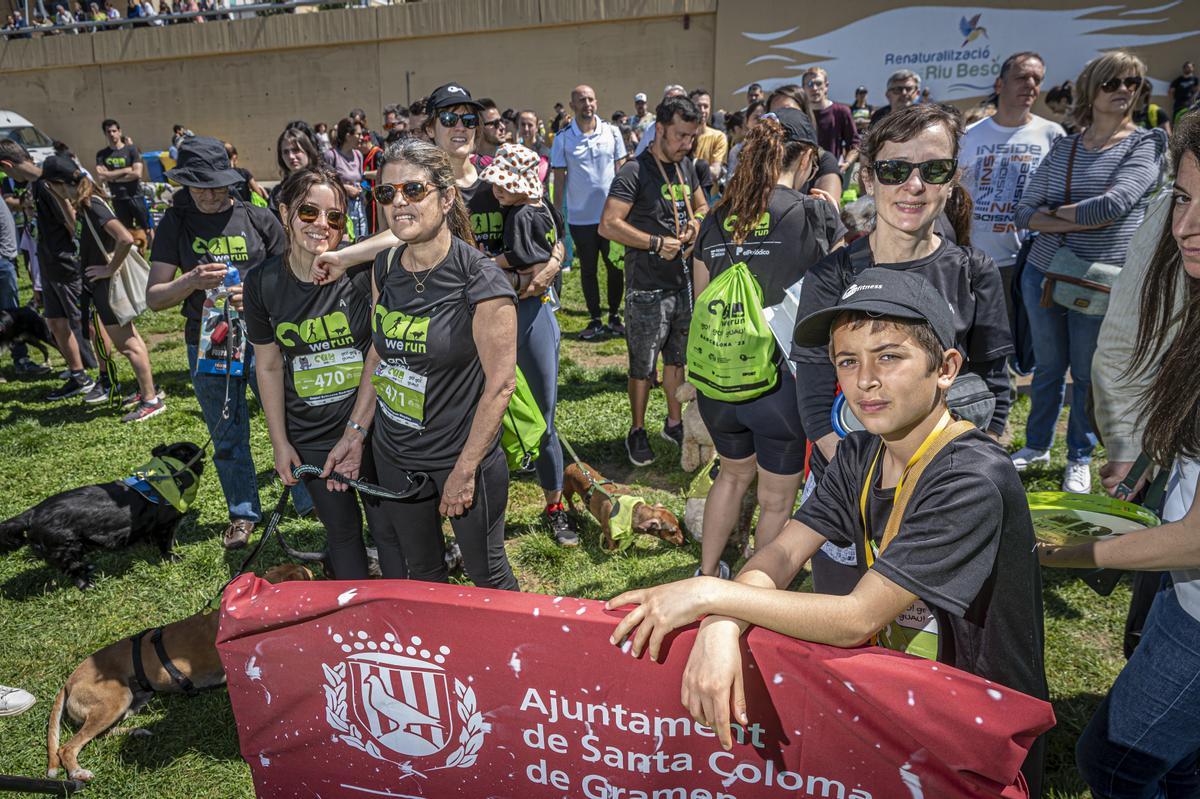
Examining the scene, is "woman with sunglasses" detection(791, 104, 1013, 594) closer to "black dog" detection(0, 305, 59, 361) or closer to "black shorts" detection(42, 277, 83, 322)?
"black shorts" detection(42, 277, 83, 322)

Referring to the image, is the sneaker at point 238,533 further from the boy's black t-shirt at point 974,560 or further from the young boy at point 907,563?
the boy's black t-shirt at point 974,560

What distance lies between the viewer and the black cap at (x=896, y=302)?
1714 millimetres

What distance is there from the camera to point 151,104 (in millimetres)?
26078

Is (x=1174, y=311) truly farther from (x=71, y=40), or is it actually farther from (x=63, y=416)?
Answer: (x=71, y=40)

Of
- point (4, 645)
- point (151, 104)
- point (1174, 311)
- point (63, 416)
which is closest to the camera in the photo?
point (1174, 311)

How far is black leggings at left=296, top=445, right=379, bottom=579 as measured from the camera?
131 inches

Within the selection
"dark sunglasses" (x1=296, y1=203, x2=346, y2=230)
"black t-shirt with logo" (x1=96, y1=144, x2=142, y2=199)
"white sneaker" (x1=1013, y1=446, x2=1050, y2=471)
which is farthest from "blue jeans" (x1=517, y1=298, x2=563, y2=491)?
"black t-shirt with logo" (x1=96, y1=144, x2=142, y2=199)

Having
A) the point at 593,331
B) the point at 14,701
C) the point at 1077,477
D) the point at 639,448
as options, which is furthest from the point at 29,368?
the point at 1077,477

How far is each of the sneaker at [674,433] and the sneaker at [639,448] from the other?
0.22m

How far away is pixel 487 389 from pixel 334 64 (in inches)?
978

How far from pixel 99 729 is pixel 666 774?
2541mm

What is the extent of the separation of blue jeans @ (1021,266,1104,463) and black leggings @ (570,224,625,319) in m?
4.31

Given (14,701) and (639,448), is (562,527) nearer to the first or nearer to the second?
(639,448)

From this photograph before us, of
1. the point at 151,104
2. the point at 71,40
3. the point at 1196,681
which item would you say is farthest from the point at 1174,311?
the point at 71,40
